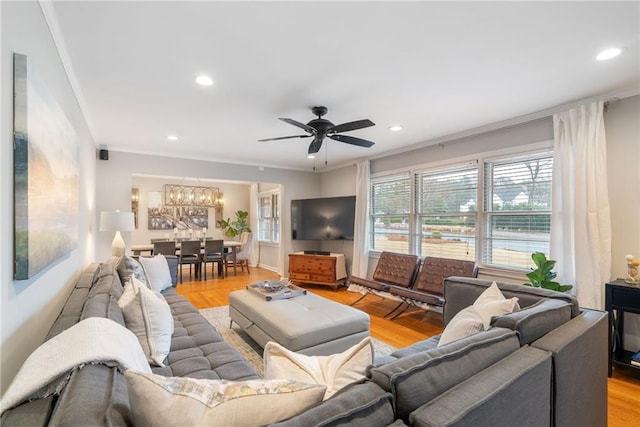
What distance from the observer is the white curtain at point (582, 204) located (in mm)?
2732

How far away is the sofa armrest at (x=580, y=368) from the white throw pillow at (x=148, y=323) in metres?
1.92

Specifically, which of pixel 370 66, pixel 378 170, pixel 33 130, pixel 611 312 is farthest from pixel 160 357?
pixel 378 170

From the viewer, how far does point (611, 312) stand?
2.49 meters

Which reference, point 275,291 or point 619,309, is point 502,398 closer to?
point 619,309

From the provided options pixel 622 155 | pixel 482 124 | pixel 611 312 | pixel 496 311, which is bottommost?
pixel 611 312

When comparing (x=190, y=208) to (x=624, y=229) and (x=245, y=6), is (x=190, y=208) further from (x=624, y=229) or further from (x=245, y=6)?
(x=624, y=229)

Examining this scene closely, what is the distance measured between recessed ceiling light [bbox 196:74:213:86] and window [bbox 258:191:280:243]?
4.95 m

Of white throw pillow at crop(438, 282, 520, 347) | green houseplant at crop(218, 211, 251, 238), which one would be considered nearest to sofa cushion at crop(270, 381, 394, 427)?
white throw pillow at crop(438, 282, 520, 347)

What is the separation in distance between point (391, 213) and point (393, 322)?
76.5 inches

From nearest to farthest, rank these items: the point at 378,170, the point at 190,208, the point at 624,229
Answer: the point at 624,229 < the point at 378,170 < the point at 190,208

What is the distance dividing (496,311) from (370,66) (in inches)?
73.8

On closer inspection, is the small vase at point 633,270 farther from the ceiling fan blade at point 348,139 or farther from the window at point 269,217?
the window at point 269,217

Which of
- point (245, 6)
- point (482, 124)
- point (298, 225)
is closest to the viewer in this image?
point (245, 6)

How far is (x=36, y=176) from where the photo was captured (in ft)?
4.30
